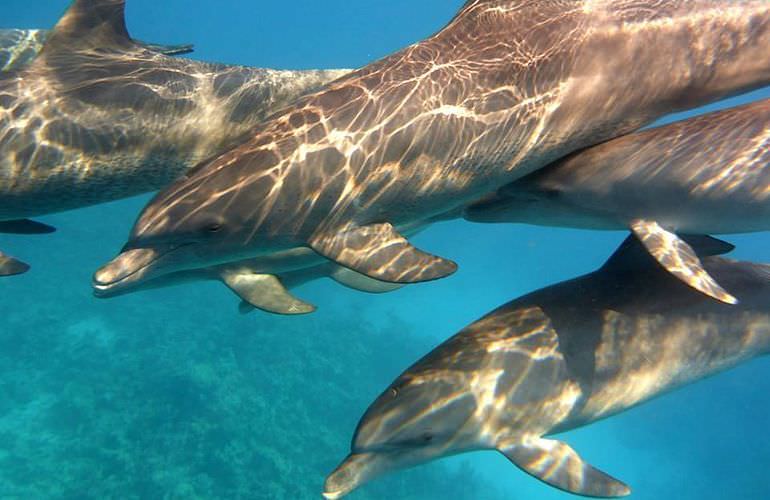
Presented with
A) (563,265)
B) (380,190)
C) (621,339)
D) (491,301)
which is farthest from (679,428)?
(380,190)

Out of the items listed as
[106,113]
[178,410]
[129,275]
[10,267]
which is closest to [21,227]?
[10,267]

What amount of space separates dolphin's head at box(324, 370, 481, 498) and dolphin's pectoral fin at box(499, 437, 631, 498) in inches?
20.6

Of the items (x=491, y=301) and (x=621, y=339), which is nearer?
(x=621, y=339)

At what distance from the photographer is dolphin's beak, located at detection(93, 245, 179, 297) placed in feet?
15.4

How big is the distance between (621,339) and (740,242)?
60977 mm

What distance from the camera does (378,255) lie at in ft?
15.9

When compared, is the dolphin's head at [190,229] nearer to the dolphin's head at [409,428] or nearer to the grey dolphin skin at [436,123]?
the grey dolphin skin at [436,123]

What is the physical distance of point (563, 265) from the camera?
6212 centimetres

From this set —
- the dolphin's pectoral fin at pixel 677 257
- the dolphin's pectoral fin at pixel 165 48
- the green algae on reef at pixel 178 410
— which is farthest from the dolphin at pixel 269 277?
the green algae on reef at pixel 178 410

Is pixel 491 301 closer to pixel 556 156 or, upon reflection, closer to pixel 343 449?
pixel 343 449

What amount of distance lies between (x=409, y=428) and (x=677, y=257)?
114 inches

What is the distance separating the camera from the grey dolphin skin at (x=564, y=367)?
5.25 meters

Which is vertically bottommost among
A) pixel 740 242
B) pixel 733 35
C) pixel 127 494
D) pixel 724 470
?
pixel 724 470

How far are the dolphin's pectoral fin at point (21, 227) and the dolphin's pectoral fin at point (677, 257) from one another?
628cm
